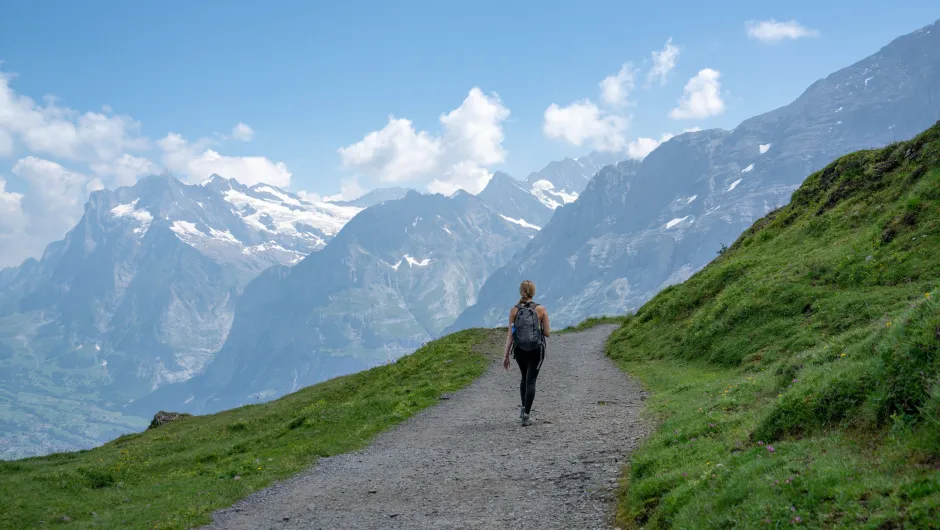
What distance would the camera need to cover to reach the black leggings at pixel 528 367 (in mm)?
20047

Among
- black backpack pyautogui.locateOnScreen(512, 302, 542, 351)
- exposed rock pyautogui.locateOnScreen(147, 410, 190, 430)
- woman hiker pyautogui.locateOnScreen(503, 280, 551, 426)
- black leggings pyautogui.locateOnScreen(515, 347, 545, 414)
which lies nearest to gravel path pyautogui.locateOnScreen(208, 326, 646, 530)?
black leggings pyautogui.locateOnScreen(515, 347, 545, 414)

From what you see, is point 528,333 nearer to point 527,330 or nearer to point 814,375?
point 527,330

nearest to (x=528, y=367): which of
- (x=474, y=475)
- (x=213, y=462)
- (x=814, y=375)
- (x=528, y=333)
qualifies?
(x=528, y=333)

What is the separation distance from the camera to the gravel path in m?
12.9

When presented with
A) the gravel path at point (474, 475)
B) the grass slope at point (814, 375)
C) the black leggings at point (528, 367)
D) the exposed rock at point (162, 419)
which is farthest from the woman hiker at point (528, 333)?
the exposed rock at point (162, 419)

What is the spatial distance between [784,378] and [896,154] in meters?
28.1

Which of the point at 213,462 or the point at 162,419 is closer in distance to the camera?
the point at 213,462

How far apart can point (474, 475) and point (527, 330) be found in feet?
17.9

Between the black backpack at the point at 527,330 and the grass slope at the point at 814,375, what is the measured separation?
4.48 meters

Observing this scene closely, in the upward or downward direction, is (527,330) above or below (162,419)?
below

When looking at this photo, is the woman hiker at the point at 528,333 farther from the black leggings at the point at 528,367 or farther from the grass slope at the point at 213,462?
the grass slope at the point at 213,462

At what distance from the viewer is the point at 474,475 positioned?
15.7 m

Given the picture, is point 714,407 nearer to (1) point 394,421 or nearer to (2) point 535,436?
(2) point 535,436

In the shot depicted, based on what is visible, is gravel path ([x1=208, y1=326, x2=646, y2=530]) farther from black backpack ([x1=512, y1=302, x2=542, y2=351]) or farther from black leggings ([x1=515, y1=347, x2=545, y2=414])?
black backpack ([x1=512, y1=302, x2=542, y2=351])
